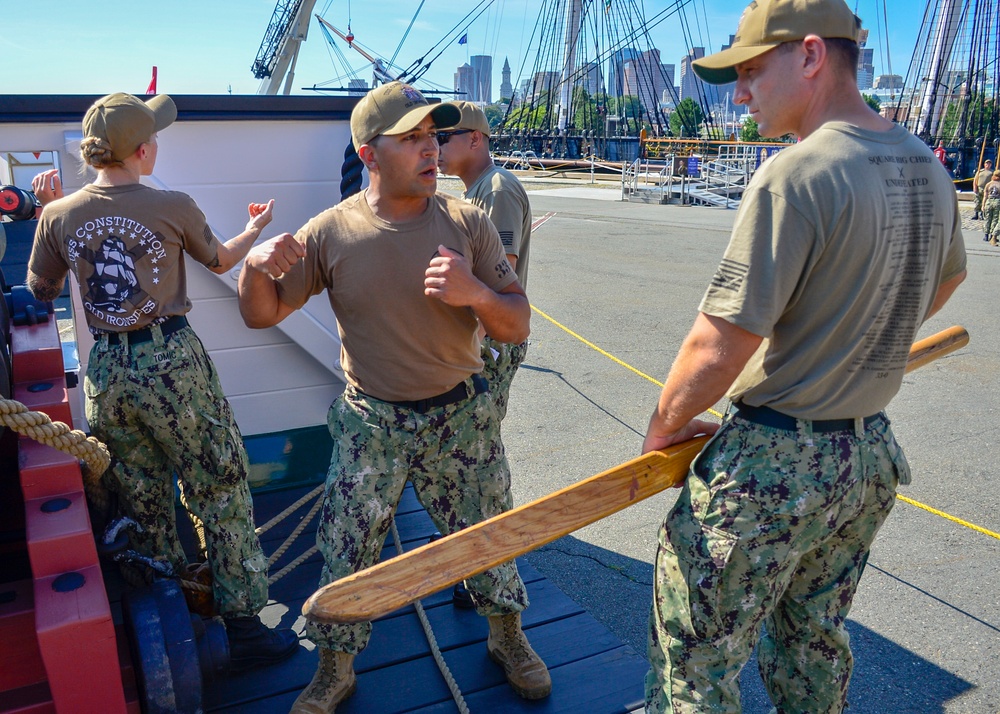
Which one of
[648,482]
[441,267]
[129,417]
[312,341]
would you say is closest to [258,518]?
[312,341]

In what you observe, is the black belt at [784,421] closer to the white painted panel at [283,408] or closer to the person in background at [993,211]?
the white painted panel at [283,408]

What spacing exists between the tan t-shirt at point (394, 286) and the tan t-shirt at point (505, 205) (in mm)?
680

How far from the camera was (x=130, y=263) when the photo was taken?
8.31 ft

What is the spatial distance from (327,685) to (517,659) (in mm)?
628

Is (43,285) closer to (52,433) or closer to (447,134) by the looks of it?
(52,433)

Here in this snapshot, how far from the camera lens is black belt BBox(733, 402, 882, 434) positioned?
1773 mm

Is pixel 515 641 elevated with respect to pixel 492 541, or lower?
lower

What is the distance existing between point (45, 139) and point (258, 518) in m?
1.86

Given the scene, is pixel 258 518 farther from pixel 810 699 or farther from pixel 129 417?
pixel 810 699

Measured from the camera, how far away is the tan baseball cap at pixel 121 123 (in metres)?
2.46

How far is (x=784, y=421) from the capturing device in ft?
5.83

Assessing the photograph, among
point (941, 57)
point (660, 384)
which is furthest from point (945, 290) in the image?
point (941, 57)

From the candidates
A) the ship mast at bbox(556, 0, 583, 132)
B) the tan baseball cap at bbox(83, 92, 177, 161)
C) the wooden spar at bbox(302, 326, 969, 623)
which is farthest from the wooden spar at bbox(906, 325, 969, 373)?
the ship mast at bbox(556, 0, 583, 132)

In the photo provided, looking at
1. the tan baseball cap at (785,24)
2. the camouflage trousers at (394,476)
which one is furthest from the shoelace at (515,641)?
the tan baseball cap at (785,24)
